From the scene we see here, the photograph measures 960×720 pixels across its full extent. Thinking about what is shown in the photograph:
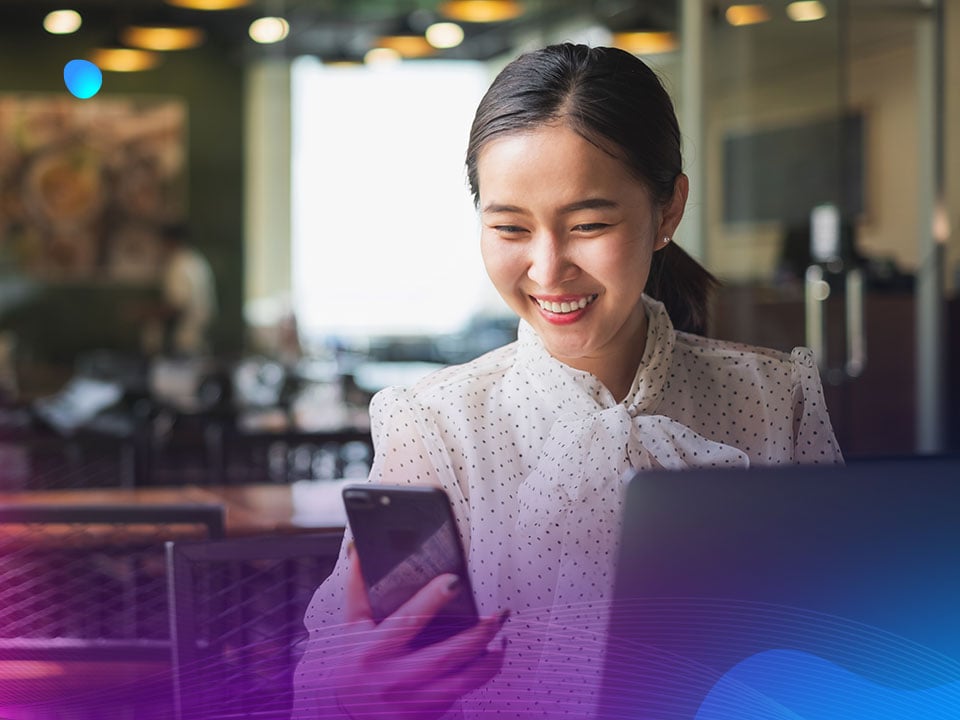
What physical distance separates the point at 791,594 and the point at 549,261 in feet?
1.54

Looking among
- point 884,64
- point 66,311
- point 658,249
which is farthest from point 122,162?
point 658,249

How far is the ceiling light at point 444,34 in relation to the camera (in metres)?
8.27

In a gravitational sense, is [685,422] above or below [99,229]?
below

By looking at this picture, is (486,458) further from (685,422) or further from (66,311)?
(66,311)

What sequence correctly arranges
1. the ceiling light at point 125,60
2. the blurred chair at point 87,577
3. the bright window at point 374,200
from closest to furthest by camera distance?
the blurred chair at point 87,577 < the ceiling light at point 125,60 < the bright window at point 374,200

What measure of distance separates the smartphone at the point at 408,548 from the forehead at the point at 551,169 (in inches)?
13.3

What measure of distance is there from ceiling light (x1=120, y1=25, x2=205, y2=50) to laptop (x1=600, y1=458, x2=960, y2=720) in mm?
7319

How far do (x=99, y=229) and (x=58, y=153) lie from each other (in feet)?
2.36

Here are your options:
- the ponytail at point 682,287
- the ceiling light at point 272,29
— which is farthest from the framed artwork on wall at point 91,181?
the ponytail at point 682,287

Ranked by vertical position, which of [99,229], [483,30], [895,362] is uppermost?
[483,30]

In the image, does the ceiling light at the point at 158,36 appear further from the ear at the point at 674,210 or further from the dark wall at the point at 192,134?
the ear at the point at 674,210

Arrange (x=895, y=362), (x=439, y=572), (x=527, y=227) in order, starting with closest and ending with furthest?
(x=439, y=572) → (x=527, y=227) → (x=895, y=362)

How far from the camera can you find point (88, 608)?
7.16ft

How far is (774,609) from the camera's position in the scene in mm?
670
